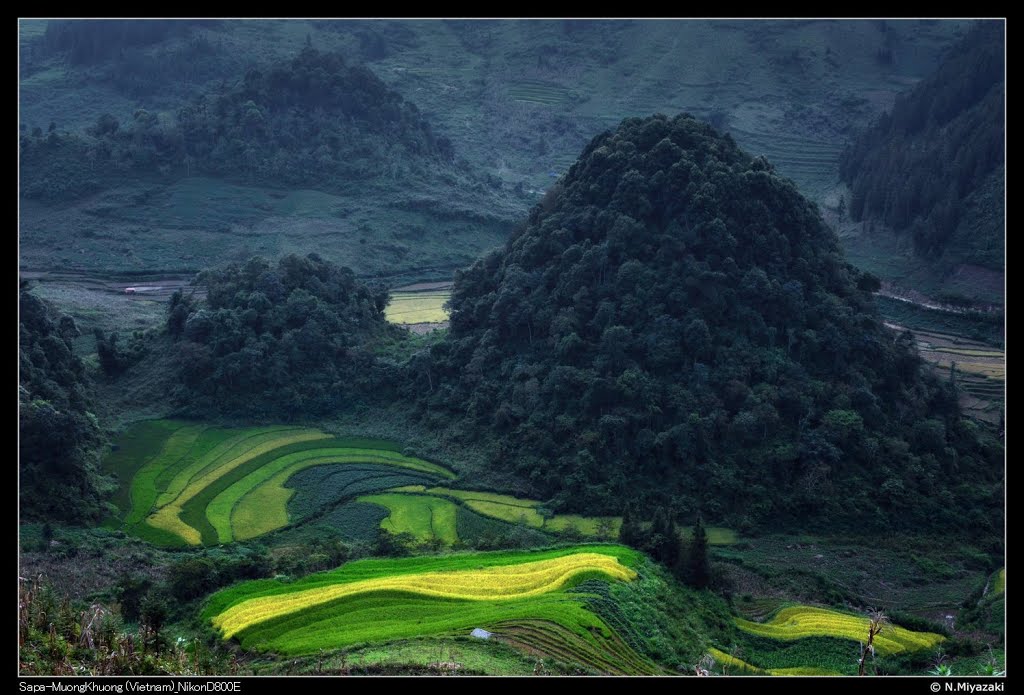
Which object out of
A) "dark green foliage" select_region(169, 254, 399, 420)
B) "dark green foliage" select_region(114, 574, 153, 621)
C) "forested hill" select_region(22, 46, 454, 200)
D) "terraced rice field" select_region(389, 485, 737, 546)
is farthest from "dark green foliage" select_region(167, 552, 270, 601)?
"forested hill" select_region(22, 46, 454, 200)

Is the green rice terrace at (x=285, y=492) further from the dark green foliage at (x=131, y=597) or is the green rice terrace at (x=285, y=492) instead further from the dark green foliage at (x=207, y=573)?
the dark green foliage at (x=131, y=597)

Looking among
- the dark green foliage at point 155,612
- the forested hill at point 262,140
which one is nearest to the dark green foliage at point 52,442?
the dark green foliage at point 155,612

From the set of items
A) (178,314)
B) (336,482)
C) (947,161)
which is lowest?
(336,482)

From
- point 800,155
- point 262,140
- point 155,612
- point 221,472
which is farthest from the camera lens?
point 800,155

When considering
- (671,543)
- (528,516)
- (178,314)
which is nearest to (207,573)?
(528,516)

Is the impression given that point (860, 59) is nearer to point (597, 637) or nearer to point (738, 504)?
point (738, 504)

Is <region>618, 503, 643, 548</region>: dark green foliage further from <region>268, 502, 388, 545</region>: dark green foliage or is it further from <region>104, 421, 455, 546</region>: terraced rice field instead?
<region>268, 502, 388, 545</region>: dark green foliage

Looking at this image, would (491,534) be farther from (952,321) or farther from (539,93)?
(539,93)
